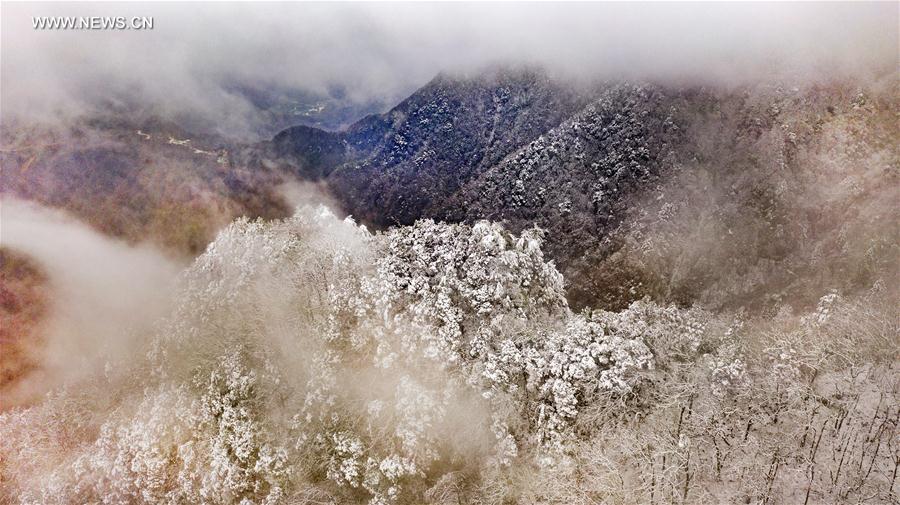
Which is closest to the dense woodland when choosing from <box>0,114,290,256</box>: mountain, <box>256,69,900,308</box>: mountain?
<box>0,114,290,256</box>: mountain

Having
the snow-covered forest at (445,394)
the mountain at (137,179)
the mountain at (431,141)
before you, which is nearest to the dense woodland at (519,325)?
the snow-covered forest at (445,394)

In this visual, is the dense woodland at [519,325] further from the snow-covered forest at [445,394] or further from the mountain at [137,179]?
the mountain at [137,179]

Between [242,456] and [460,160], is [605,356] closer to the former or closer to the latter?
[242,456]

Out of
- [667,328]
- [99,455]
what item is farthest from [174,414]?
[667,328]

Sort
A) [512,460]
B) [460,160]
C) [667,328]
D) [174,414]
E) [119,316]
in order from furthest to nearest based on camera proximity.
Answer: [460,160], [119,316], [174,414], [667,328], [512,460]

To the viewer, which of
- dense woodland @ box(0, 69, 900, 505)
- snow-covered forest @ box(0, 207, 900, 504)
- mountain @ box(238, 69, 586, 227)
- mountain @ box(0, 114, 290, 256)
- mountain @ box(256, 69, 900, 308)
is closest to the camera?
snow-covered forest @ box(0, 207, 900, 504)

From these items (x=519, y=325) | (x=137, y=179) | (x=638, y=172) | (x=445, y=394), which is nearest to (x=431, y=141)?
(x=638, y=172)

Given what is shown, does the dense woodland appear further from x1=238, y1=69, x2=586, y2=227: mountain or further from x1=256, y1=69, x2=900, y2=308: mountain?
x1=238, y1=69, x2=586, y2=227: mountain

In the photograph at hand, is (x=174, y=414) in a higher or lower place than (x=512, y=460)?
higher

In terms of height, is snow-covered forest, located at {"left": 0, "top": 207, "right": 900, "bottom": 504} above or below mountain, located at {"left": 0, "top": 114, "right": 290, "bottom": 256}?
below

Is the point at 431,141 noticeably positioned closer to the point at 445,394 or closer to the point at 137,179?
the point at 137,179

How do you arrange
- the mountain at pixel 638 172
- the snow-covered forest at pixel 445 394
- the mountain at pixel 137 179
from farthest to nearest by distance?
the mountain at pixel 137 179 < the mountain at pixel 638 172 < the snow-covered forest at pixel 445 394
